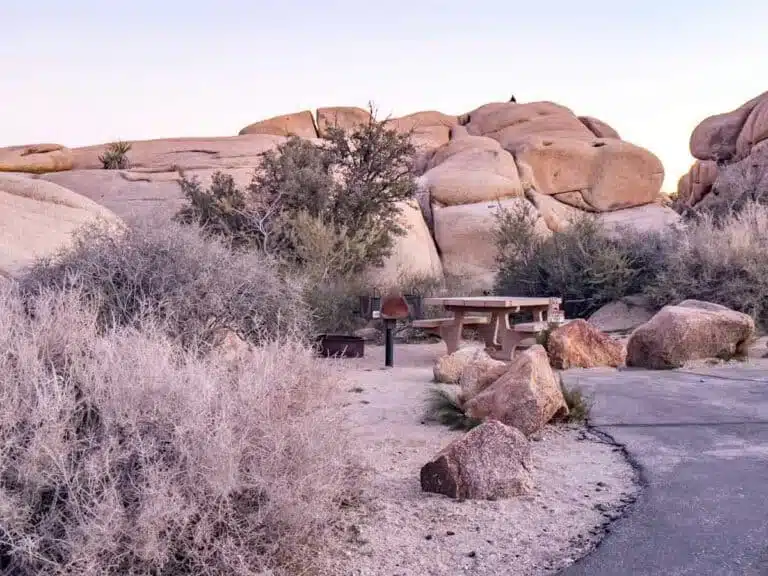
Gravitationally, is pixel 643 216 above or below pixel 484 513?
below

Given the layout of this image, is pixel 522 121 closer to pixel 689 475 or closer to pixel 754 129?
pixel 754 129

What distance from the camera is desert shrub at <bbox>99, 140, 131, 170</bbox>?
102ft

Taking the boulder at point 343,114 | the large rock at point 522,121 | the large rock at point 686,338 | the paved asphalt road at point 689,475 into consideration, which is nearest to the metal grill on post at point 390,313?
the paved asphalt road at point 689,475

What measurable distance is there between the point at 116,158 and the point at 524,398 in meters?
28.2

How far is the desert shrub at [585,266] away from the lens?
14.8m

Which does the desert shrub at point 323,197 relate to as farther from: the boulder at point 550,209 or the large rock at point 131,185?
the boulder at point 550,209

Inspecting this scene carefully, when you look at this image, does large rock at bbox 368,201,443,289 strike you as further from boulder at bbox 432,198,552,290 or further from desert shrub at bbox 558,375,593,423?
desert shrub at bbox 558,375,593,423

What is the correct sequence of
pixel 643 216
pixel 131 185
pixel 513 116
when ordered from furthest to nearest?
pixel 513 116 < pixel 643 216 < pixel 131 185

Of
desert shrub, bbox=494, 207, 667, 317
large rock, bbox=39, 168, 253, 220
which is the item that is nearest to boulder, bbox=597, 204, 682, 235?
desert shrub, bbox=494, 207, 667, 317

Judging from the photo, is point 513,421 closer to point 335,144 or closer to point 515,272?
point 515,272

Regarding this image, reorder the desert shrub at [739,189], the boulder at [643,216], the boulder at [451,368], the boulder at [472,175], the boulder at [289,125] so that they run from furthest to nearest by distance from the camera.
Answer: the boulder at [289,125] < the boulder at [643,216] < the boulder at [472,175] < the desert shrub at [739,189] < the boulder at [451,368]

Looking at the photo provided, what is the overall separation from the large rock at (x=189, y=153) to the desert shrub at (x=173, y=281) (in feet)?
65.4

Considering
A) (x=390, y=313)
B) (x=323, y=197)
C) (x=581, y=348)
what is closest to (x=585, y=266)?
(x=581, y=348)

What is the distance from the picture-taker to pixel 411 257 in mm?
21375
